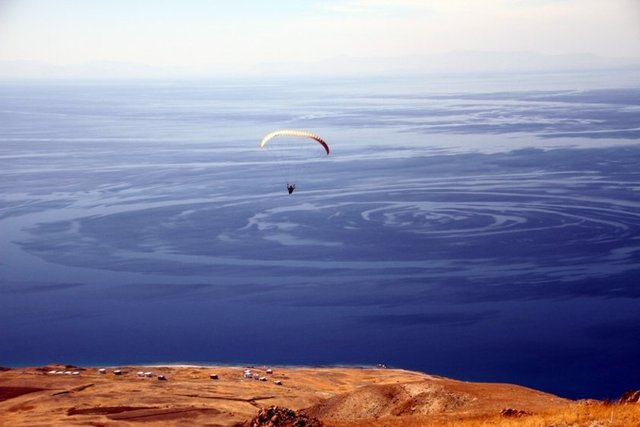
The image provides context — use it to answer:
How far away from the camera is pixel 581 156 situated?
6731 centimetres

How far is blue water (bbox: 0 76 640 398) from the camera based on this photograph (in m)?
30.7

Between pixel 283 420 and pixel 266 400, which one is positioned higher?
pixel 266 400

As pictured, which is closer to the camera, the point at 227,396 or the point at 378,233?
the point at 227,396

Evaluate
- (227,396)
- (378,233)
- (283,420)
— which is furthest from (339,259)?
(283,420)

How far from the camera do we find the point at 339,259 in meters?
39.9

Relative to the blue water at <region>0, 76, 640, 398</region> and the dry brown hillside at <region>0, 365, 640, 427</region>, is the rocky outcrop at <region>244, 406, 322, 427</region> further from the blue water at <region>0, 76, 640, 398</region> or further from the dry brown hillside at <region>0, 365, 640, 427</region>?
the blue water at <region>0, 76, 640, 398</region>

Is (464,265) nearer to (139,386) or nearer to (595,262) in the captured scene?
(595,262)

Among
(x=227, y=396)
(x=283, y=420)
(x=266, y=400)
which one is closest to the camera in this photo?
(x=283, y=420)

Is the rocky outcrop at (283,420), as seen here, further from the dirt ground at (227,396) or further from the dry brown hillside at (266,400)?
the dirt ground at (227,396)

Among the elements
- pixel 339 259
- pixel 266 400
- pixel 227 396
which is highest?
pixel 339 259

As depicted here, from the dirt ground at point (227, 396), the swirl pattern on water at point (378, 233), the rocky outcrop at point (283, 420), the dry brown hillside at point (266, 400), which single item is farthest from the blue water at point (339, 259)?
the rocky outcrop at point (283, 420)

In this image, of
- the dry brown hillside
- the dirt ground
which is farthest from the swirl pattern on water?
the dry brown hillside

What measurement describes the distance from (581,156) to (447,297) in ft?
120

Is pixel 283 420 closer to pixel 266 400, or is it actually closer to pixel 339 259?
pixel 266 400
